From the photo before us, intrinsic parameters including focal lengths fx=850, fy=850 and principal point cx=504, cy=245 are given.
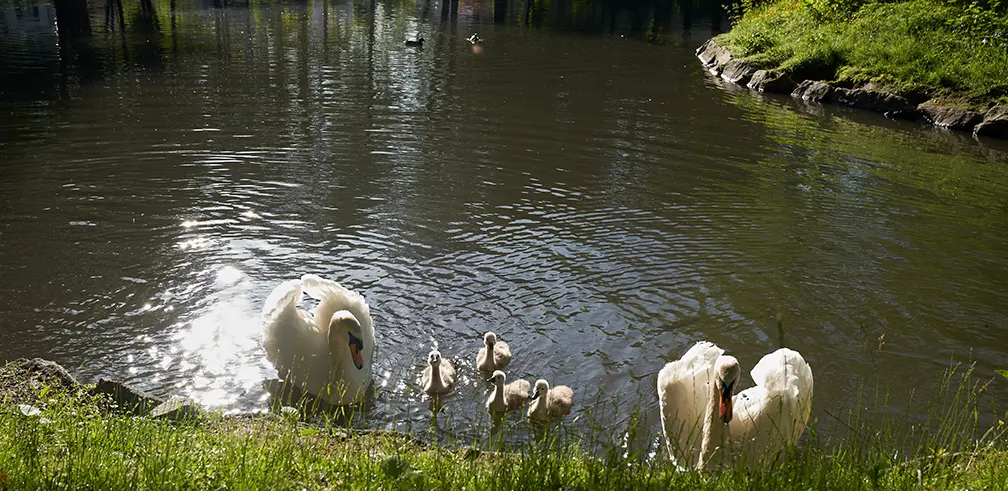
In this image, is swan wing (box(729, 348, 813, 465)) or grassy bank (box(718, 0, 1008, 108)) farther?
grassy bank (box(718, 0, 1008, 108))

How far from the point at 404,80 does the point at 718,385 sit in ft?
63.6

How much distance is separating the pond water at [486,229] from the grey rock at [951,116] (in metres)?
0.91

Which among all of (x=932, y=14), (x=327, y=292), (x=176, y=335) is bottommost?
(x=176, y=335)

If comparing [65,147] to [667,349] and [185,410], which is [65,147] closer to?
[185,410]

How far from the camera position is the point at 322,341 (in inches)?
321

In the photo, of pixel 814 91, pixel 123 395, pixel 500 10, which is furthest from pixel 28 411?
pixel 500 10

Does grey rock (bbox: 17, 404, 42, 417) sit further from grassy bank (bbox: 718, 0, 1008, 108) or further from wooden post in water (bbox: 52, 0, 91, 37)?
wooden post in water (bbox: 52, 0, 91, 37)

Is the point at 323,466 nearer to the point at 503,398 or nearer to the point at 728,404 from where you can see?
the point at 728,404

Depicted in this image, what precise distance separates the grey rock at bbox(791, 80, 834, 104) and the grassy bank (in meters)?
0.68

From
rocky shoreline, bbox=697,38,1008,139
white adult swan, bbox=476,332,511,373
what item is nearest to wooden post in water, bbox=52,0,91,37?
rocky shoreline, bbox=697,38,1008,139

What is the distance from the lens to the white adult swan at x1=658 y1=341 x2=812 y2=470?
597 centimetres

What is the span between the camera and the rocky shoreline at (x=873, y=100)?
68.0ft

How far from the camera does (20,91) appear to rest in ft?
67.3

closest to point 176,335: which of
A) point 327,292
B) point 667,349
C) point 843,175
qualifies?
point 327,292
